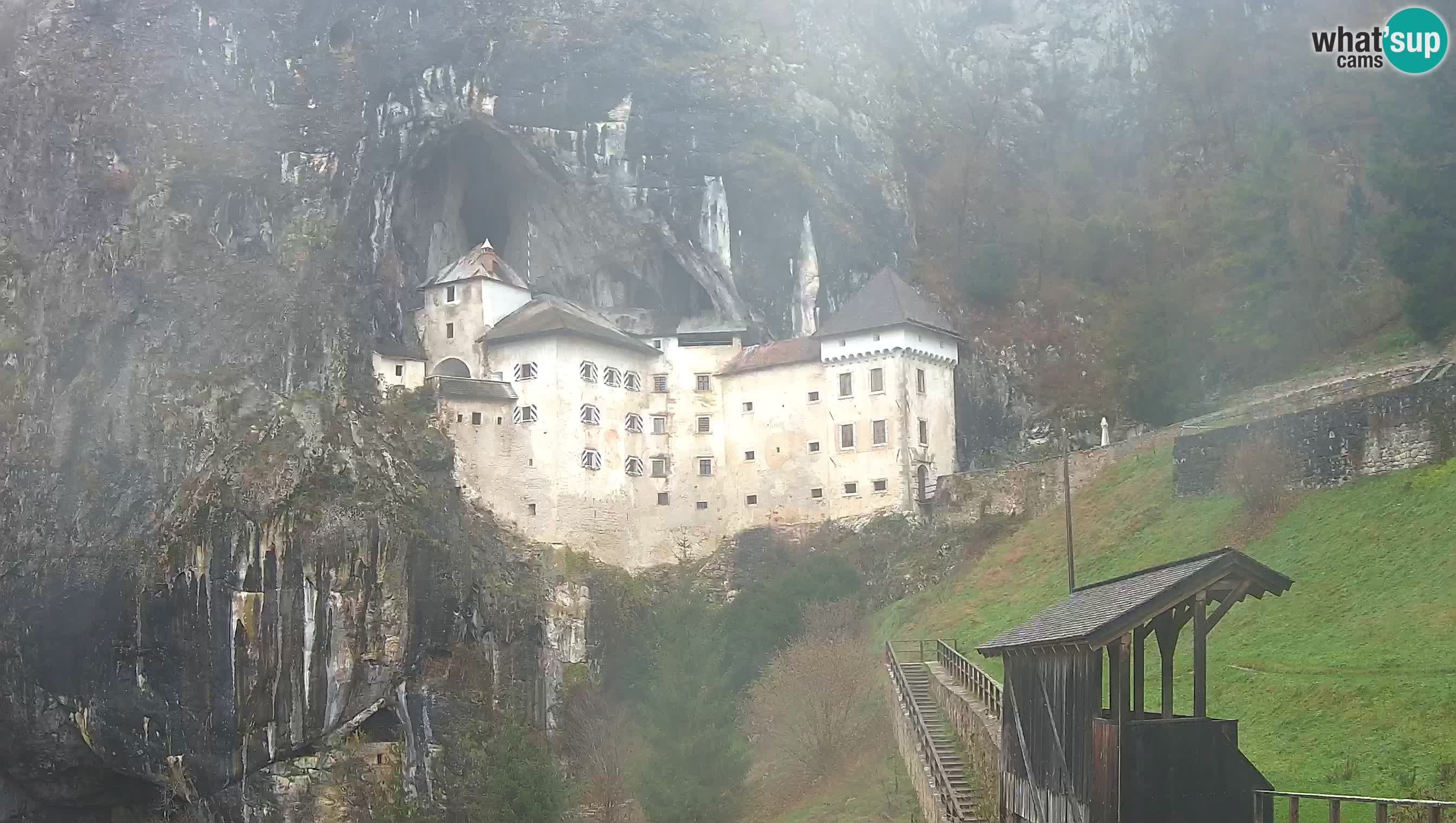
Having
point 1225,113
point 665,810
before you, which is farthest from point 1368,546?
point 1225,113

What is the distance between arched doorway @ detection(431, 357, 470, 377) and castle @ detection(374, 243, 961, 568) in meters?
0.06

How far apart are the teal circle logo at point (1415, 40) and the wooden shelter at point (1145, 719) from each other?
1506 inches

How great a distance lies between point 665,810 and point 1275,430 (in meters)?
17.6

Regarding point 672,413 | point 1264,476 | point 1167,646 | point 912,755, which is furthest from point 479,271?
point 1167,646

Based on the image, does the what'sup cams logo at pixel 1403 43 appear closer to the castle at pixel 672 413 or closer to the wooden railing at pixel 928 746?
the castle at pixel 672 413

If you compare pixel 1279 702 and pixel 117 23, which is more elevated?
pixel 117 23

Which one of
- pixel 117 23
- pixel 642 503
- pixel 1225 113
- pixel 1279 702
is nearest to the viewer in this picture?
pixel 1279 702

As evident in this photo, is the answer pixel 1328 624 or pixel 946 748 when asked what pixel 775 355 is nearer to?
pixel 946 748

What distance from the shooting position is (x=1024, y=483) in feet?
172

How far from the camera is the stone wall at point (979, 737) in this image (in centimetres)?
2553

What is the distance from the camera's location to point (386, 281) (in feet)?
201

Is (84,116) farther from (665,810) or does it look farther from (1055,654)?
(1055,654)

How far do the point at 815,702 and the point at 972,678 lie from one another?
969 centimetres

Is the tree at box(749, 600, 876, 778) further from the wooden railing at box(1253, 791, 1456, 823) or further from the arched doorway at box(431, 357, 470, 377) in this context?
the wooden railing at box(1253, 791, 1456, 823)
